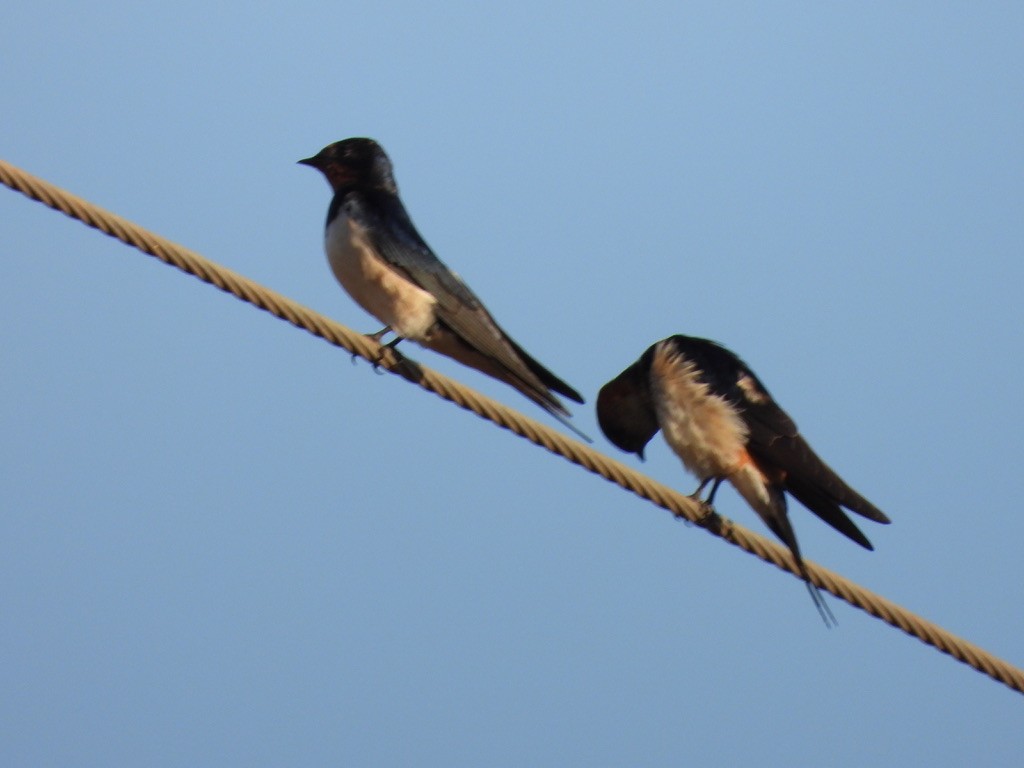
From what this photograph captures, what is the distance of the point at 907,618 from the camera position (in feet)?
12.3

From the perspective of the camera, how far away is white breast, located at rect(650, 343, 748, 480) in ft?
16.5

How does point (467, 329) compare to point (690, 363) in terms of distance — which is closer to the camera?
point (467, 329)

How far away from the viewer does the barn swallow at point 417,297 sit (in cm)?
475

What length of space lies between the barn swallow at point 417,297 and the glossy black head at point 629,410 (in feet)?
2.71

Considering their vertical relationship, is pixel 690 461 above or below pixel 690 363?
below

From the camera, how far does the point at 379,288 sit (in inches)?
189

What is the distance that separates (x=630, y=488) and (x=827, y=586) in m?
0.52

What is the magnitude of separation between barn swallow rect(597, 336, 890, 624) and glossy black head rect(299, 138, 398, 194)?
107 cm

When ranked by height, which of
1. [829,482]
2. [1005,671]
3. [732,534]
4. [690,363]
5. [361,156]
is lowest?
[1005,671]

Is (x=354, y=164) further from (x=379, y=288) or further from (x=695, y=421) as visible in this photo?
(x=695, y=421)

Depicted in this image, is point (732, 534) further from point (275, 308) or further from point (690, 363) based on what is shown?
point (275, 308)

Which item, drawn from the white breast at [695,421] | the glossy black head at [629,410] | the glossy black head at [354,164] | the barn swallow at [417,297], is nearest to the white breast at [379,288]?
the barn swallow at [417,297]

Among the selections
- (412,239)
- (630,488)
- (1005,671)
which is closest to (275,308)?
(630,488)

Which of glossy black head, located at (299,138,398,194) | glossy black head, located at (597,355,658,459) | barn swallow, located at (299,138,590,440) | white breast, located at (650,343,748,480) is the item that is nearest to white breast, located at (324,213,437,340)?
barn swallow, located at (299,138,590,440)
